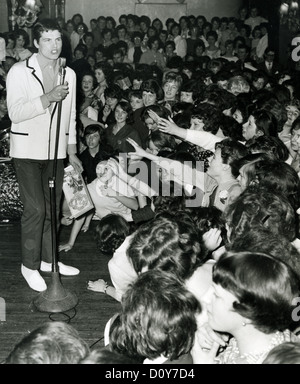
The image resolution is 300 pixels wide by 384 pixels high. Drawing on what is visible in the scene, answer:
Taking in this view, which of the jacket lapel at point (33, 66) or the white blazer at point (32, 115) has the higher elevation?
the jacket lapel at point (33, 66)

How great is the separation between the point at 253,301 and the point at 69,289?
2.04 m

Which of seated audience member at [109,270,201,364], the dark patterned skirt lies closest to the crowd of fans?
seated audience member at [109,270,201,364]

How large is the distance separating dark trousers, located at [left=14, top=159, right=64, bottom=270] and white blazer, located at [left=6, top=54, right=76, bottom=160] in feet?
0.25

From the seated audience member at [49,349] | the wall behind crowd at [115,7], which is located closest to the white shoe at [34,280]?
the seated audience member at [49,349]

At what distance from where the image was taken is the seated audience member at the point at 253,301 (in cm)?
169

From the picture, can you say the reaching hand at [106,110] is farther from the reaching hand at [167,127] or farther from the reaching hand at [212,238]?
the reaching hand at [212,238]

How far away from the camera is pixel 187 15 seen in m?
10.8

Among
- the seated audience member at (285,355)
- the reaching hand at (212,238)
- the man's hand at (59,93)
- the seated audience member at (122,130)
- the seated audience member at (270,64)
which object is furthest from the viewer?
the seated audience member at (270,64)

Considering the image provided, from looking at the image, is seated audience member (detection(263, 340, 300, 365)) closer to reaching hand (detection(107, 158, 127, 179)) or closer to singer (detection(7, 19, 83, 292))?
singer (detection(7, 19, 83, 292))

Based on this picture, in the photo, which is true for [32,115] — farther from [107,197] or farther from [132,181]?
[107,197]

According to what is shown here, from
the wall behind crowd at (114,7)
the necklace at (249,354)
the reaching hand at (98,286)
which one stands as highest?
the wall behind crowd at (114,7)

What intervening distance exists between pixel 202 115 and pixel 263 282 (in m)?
2.70

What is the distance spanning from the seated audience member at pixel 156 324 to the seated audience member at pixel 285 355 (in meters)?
0.39
